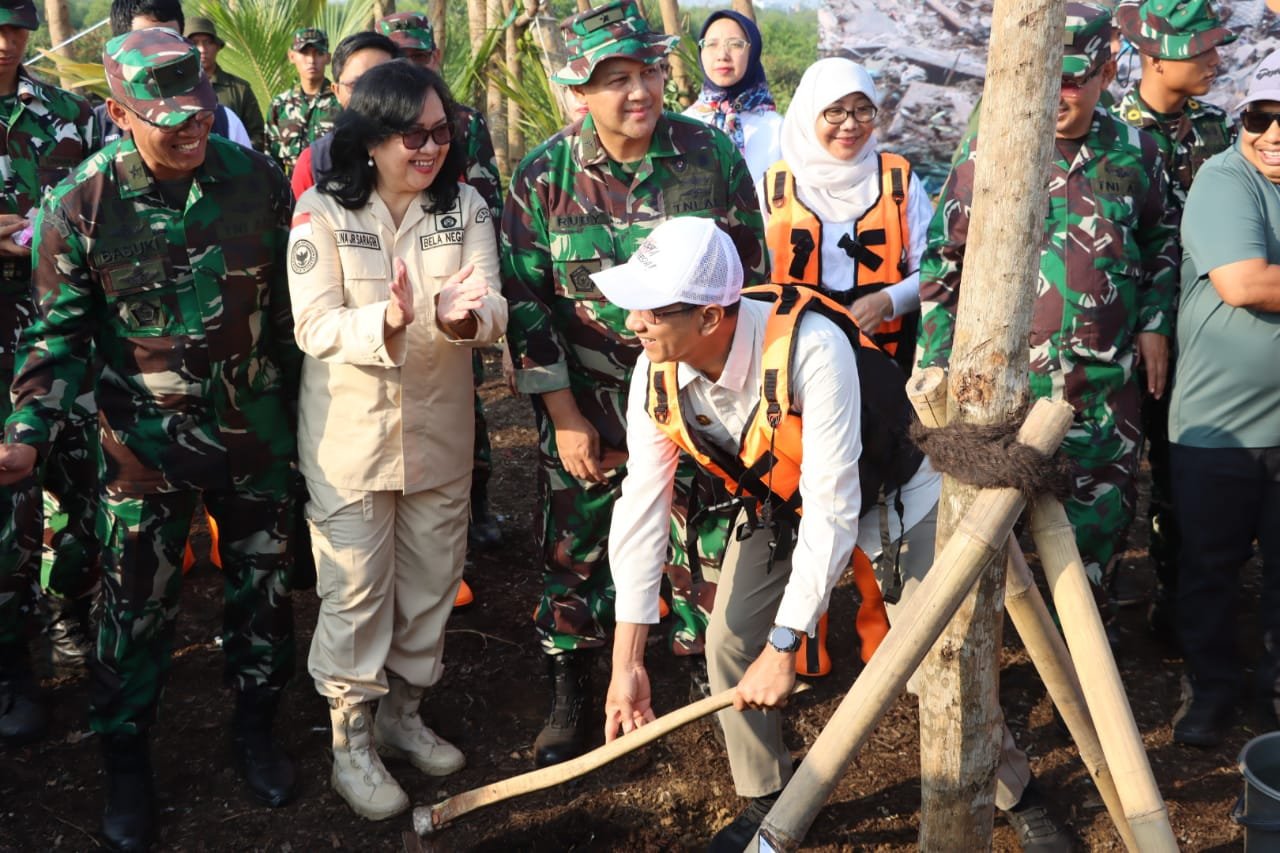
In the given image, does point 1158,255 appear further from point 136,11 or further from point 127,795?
point 136,11

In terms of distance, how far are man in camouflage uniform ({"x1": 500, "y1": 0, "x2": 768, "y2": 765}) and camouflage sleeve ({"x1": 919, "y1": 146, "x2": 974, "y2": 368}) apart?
0.54 metres

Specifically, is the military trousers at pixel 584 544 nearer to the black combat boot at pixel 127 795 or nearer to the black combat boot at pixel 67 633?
the black combat boot at pixel 127 795

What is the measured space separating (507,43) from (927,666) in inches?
250

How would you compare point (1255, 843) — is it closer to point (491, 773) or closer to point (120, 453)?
point (491, 773)

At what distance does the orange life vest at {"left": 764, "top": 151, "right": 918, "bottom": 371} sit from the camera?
14.4 ft

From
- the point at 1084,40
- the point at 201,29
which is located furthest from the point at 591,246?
the point at 201,29

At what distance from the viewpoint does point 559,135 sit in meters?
3.81

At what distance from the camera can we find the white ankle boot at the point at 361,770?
369 cm

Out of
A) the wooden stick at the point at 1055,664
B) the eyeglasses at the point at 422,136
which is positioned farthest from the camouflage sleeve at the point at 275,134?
the wooden stick at the point at 1055,664

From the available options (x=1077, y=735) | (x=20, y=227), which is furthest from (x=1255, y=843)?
(x=20, y=227)

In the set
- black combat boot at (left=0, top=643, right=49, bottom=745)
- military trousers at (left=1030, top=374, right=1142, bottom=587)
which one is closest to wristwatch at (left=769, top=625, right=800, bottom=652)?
military trousers at (left=1030, top=374, right=1142, bottom=587)

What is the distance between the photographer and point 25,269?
4098mm

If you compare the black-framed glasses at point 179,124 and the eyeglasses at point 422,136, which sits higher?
the black-framed glasses at point 179,124

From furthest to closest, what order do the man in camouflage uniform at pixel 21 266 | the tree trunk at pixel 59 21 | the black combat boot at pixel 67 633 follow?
the tree trunk at pixel 59 21 → the black combat boot at pixel 67 633 → the man in camouflage uniform at pixel 21 266
